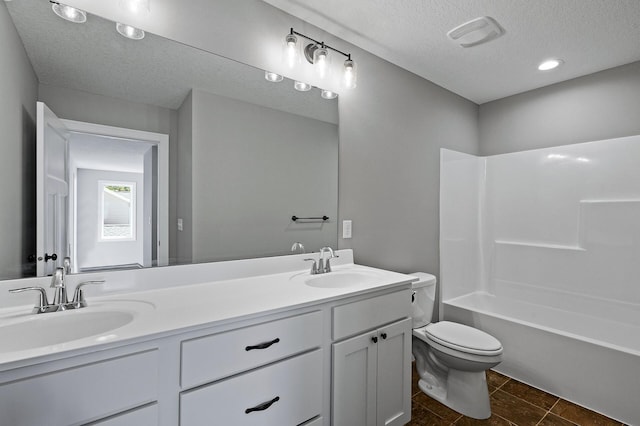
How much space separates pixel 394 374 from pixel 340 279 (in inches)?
22.2

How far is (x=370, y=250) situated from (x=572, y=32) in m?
1.88

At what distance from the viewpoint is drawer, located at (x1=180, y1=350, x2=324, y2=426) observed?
38.9 inches

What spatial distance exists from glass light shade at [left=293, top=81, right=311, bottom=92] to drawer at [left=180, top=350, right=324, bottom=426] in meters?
1.47

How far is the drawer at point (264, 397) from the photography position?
988 mm

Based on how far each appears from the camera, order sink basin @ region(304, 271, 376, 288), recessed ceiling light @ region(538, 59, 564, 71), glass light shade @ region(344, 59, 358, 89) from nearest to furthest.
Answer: sink basin @ region(304, 271, 376, 288) < glass light shade @ region(344, 59, 358, 89) < recessed ceiling light @ region(538, 59, 564, 71)

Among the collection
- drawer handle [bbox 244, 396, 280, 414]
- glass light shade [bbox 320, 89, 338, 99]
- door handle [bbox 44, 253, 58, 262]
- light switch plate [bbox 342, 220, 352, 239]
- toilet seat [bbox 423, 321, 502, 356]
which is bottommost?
toilet seat [bbox 423, 321, 502, 356]

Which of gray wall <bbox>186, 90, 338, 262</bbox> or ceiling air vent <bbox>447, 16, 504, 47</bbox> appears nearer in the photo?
gray wall <bbox>186, 90, 338, 262</bbox>

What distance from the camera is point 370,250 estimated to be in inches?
86.9

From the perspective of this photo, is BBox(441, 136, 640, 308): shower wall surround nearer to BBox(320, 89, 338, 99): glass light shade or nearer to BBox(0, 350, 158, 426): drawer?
BBox(320, 89, 338, 99): glass light shade

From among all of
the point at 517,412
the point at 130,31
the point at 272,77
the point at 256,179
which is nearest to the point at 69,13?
the point at 130,31

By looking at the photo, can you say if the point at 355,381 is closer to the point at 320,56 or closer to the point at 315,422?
the point at 315,422

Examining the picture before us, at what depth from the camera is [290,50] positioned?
1723mm

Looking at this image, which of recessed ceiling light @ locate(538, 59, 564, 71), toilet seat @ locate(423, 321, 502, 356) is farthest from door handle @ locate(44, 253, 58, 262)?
recessed ceiling light @ locate(538, 59, 564, 71)

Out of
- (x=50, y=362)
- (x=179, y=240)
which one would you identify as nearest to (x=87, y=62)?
(x=179, y=240)
